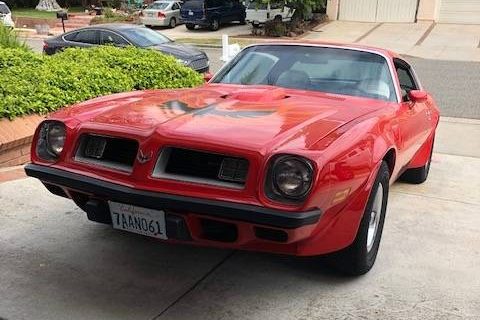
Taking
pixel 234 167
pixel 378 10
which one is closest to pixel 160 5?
pixel 378 10

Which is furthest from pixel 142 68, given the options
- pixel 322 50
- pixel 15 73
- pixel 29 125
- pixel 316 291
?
pixel 316 291

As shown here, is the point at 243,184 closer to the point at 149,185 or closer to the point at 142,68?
the point at 149,185

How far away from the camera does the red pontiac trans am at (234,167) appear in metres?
2.86

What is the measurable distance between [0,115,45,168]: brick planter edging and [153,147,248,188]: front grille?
10.5 ft

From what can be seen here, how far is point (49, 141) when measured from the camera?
3.50 meters

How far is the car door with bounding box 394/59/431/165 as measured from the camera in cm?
428

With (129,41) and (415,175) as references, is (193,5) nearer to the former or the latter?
(129,41)

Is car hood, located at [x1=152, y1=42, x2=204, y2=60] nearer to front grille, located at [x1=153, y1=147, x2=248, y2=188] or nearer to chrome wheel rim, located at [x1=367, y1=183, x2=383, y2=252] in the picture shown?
chrome wheel rim, located at [x1=367, y1=183, x2=383, y2=252]

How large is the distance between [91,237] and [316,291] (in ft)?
5.61

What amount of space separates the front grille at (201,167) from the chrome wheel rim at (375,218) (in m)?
1.09

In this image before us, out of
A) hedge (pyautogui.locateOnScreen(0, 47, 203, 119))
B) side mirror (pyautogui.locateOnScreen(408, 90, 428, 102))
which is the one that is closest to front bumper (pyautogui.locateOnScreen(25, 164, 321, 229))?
side mirror (pyautogui.locateOnScreen(408, 90, 428, 102))

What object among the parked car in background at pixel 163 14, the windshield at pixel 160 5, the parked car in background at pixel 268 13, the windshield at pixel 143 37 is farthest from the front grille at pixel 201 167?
the windshield at pixel 160 5

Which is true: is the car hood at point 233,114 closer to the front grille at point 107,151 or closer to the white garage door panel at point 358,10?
the front grille at point 107,151

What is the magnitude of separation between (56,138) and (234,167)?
1207 mm
